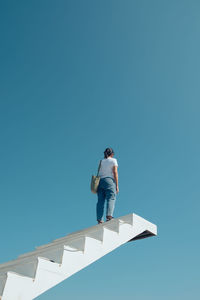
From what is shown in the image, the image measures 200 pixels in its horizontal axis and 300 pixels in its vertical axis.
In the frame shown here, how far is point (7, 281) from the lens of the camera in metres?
3.07

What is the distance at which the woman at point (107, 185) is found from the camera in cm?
697

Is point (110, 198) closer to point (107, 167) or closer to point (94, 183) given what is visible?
point (94, 183)

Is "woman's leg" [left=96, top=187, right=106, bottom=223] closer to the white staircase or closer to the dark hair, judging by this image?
the dark hair

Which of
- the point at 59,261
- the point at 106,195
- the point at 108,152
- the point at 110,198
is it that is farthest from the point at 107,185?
the point at 59,261

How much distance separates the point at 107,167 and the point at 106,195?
0.73m

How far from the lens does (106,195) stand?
7.08m

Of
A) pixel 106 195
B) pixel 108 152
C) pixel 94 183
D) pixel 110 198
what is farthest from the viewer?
pixel 108 152

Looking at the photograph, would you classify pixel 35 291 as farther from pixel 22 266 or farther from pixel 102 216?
pixel 102 216

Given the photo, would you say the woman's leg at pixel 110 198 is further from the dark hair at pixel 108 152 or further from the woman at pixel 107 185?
the dark hair at pixel 108 152

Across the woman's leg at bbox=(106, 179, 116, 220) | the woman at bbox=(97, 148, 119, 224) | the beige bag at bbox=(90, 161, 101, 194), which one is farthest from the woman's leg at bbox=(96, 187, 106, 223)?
the woman's leg at bbox=(106, 179, 116, 220)

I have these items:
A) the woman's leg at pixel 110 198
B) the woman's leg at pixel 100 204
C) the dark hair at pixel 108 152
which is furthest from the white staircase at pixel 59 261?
the dark hair at pixel 108 152

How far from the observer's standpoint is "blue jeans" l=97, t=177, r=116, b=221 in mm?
6859

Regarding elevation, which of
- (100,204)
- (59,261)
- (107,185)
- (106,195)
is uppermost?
(107,185)

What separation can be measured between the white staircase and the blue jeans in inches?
40.1
